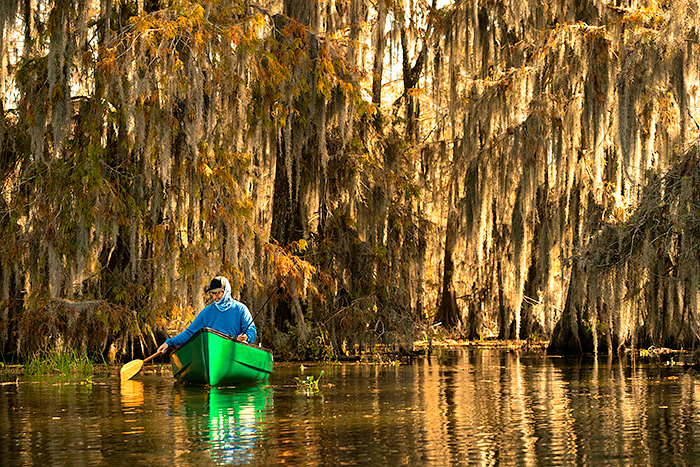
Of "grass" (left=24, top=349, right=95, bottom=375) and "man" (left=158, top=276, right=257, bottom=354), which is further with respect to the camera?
"grass" (left=24, top=349, right=95, bottom=375)

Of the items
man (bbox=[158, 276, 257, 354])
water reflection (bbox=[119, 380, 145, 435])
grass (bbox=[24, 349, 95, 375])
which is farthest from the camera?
grass (bbox=[24, 349, 95, 375])

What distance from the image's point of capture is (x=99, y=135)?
14.6m

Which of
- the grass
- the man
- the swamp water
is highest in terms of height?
the man

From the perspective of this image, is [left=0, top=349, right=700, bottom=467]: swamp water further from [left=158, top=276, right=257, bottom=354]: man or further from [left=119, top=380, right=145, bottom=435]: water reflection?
[left=158, top=276, right=257, bottom=354]: man

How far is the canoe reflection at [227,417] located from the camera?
21.6ft

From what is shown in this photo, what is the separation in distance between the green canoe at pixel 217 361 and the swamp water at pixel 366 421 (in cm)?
23

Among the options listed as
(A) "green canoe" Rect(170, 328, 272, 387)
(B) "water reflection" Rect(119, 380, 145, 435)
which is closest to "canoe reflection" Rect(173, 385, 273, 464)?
(A) "green canoe" Rect(170, 328, 272, 387)

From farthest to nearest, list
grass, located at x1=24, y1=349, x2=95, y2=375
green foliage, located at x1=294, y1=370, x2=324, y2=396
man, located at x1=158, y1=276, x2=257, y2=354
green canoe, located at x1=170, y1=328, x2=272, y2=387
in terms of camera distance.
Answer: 1. grass, located at x1=24, y1=349, x2=95, y2=375
2. man, located at x1=158, y1=276, x2=257, y2=354
3. green canoe, located at x1=170, y1=328, x2=272, y2=387
4. green foliage, located at x1=294, y1=370, x2=324, y2=396

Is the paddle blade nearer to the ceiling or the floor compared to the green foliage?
nearer to the ceiling

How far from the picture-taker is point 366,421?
8.13 m

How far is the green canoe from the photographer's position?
11.9 meters

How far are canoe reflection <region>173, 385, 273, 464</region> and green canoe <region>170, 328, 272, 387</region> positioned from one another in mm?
176

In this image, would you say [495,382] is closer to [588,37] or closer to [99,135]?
[99,135]

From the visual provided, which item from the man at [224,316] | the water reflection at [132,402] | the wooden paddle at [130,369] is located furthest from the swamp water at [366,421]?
the man at [224,316]
